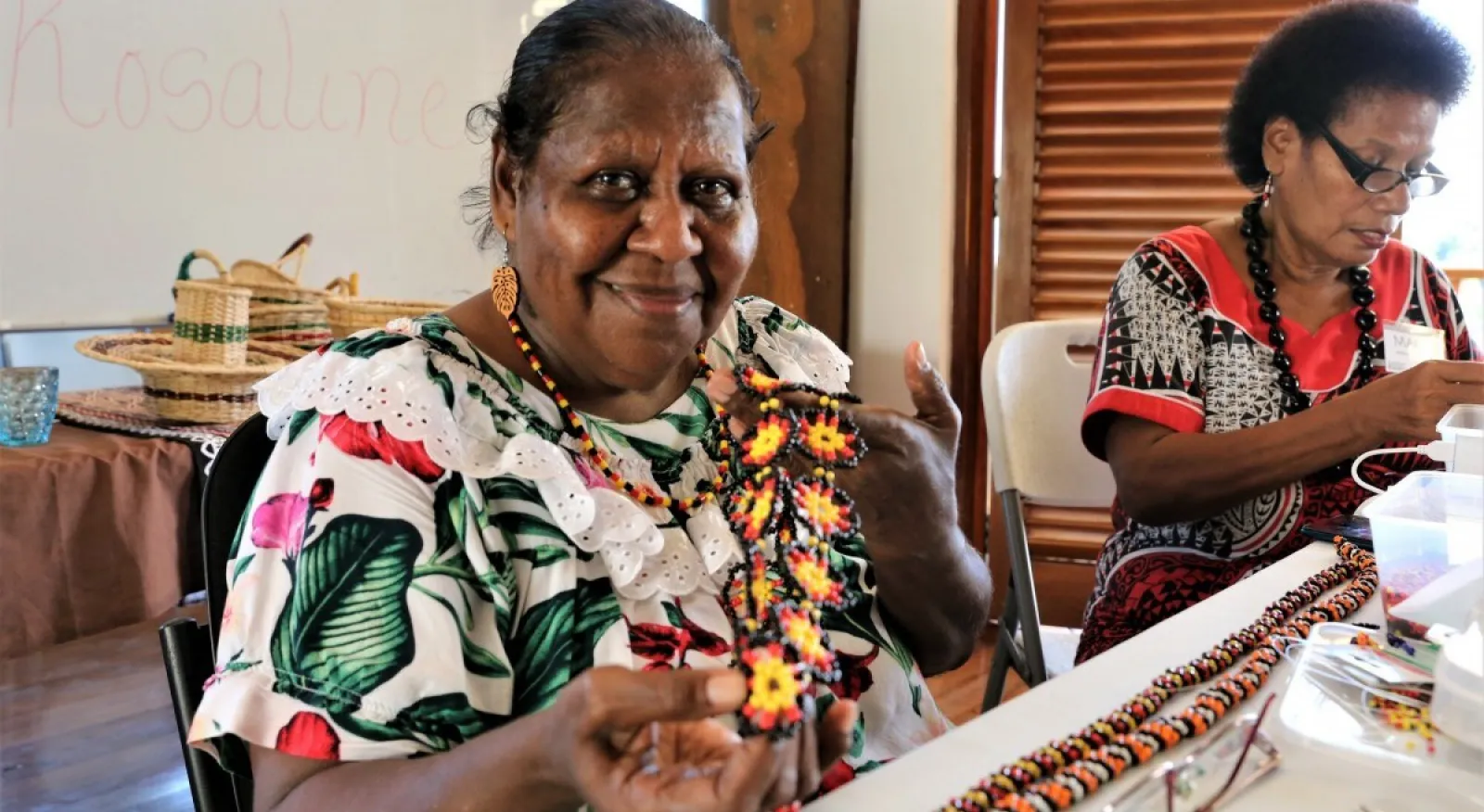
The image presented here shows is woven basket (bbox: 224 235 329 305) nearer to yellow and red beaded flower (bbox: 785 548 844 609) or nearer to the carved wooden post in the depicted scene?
the carved wooden post

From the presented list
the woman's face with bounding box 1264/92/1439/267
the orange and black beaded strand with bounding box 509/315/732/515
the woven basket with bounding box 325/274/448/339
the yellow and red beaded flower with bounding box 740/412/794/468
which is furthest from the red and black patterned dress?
the woven basket with bounding box 325/274/448/339

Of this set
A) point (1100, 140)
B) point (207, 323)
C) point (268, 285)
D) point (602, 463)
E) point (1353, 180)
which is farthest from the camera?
point (1100, 140)

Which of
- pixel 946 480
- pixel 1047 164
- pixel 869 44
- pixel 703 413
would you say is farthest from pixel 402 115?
pixel 946 480

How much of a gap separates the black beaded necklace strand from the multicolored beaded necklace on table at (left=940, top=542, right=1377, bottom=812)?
639mm

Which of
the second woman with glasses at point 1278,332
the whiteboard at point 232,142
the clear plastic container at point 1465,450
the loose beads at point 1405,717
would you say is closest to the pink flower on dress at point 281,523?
the loose beads at point 1405,717

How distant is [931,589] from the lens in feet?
4.01

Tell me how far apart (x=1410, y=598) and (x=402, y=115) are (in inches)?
104

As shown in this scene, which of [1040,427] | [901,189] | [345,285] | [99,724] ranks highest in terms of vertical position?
[901,189]

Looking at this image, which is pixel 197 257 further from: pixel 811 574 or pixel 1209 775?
pixel 1209 775

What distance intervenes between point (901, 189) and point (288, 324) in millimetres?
1579

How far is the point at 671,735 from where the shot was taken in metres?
0.75

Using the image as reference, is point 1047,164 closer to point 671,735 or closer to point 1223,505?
point 1223,505

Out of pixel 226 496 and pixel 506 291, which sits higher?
pixel 506 291

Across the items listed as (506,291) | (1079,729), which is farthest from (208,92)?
(1079,729)
